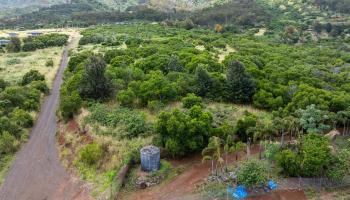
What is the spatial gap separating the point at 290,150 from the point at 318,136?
2.23 metres

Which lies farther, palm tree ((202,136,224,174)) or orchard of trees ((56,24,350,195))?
palm tree ((202,136,224,174))

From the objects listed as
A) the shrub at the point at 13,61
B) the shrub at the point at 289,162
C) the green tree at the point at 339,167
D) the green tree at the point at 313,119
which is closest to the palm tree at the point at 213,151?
the shrub at the point at 289,162

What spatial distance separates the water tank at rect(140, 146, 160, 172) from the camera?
79.8 feet

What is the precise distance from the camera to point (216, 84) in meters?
35.7

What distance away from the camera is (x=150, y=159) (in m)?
24.3

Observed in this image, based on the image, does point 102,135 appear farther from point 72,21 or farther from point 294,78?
point 72,21

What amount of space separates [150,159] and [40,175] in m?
8.70

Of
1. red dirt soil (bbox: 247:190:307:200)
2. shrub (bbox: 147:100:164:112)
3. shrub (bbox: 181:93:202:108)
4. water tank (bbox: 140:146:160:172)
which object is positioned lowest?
red dirt soil (bbox: 247:190:307:200)

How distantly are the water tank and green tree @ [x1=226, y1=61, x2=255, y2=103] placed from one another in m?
12.3

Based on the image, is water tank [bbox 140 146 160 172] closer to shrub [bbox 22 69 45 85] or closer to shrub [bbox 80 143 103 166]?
shrub [bbox 80 143 103 166]

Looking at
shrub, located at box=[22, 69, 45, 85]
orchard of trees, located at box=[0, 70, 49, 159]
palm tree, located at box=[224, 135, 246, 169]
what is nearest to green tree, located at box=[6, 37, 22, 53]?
shrub, located at box=[22, 69, 45, 85]

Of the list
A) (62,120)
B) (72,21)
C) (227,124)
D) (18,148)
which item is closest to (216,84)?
(227,124)

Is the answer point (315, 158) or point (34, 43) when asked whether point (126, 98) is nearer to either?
point (315, 158)

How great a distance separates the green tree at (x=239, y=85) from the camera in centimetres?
3481
